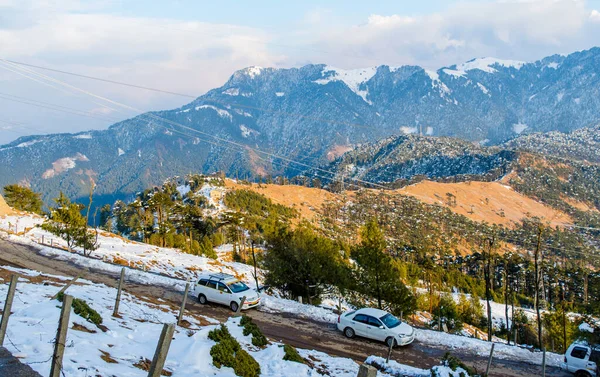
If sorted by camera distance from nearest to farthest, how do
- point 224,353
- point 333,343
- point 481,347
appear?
point 224,353 < point 333,343 < point 481,347

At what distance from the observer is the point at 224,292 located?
25938mm

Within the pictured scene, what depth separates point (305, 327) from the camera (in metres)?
23.1

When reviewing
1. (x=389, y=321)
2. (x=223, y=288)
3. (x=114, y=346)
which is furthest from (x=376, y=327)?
(x=114, y=346)

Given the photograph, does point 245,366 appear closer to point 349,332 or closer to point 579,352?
point 349,332

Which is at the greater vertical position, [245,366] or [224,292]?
[245,366]

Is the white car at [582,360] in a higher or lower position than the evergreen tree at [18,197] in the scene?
higher

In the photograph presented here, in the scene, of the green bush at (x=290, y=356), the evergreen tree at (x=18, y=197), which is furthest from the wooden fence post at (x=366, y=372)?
the evergreen tree at (x=18, y=197)

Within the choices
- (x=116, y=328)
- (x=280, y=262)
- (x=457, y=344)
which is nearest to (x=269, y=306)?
(x=280, y=262)

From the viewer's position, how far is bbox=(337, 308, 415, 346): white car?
2038 centimetres

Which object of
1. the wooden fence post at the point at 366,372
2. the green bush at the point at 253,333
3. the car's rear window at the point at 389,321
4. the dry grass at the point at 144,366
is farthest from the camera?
the car's rear window at the point at 389,321

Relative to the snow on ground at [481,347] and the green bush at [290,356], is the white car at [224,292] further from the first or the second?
the green bush at [290,356]

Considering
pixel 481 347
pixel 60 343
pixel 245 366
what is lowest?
pixel 481 347

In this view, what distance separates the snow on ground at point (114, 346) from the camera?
872 cm

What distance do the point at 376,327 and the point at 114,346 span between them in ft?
45.2
